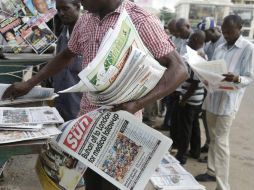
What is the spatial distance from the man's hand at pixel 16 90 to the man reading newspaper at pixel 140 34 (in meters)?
0.33

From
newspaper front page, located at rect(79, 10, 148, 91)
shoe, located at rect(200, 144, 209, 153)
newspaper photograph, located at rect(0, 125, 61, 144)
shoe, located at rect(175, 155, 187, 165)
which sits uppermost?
newspaper front page, located at rect(79, 10, 148, 91)

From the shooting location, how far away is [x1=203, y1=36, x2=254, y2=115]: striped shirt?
8.91 feet

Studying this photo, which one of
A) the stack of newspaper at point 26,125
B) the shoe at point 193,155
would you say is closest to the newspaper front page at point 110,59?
the stack of newspaper at point 26,125

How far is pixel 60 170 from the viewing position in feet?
5.14

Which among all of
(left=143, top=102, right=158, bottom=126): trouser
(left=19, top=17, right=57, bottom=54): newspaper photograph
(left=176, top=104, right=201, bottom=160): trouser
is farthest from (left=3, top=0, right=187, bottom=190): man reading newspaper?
(left=143, top=102, right=158, bottom=126): trouser

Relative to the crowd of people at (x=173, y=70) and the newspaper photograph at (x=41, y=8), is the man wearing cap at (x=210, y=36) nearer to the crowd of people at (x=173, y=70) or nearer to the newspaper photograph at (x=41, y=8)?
the crowd of people at (x=173, y=70)

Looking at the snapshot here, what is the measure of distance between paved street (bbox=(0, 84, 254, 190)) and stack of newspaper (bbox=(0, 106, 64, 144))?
56.4 inches

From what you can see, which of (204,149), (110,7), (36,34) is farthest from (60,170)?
(204,149)

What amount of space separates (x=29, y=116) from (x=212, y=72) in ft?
4.92

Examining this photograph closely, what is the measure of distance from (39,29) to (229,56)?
58.1 inches

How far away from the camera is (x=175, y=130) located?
384cm

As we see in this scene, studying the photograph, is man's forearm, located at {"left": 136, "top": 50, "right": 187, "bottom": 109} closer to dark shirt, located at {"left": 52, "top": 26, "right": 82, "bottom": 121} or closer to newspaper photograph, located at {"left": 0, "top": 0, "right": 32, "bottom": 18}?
dark shirt, located at {"left": 52, "top": 26, "right": 82, "bottom": 121}

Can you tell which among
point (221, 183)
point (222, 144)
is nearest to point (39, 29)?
point (222, 144)

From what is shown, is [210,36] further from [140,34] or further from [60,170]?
[60,170]
